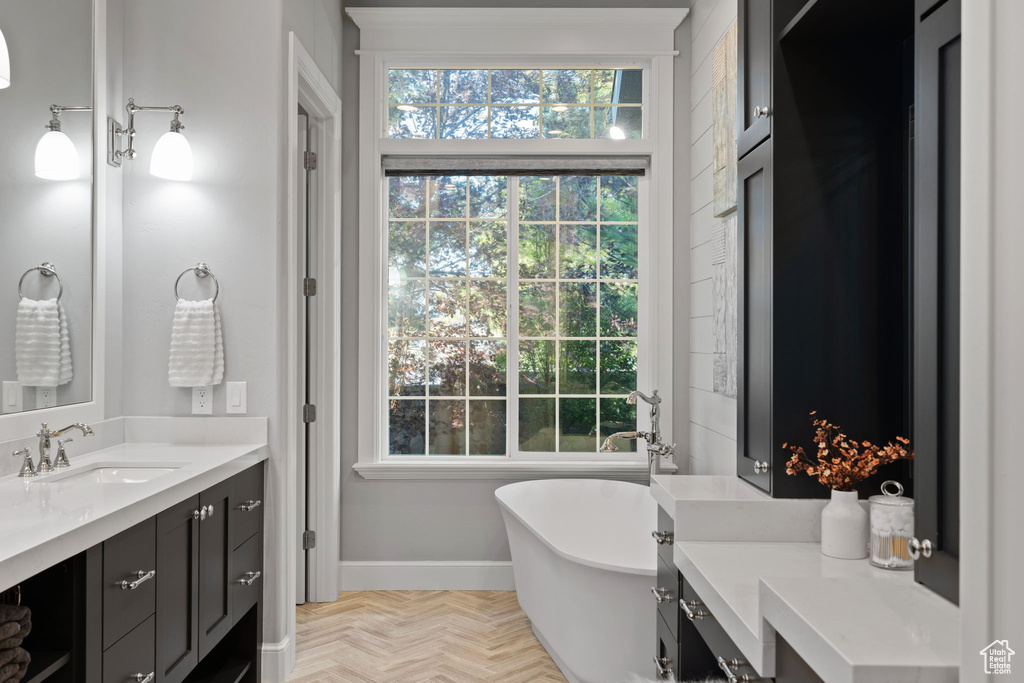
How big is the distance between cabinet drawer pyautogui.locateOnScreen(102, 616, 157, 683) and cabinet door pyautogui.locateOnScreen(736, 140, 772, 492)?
5.03 feet

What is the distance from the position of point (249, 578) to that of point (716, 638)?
1.53m

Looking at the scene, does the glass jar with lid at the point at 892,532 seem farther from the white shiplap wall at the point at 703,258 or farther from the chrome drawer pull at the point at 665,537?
the white shiplap wall at the point at 703,258

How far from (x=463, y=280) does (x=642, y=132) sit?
1141mm

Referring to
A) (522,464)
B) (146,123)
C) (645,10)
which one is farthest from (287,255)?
(645,10)

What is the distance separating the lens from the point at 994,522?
0.72m

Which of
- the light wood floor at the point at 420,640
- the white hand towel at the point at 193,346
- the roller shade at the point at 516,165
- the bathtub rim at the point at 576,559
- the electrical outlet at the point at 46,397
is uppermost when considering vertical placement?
the roller shade at the point at 516,165

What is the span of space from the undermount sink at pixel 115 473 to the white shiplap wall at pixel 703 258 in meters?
1.99

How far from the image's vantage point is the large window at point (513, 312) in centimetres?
335

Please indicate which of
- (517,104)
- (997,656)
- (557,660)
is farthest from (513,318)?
(997,656)


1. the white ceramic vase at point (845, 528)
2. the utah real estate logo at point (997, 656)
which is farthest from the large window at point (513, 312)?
the utah real estate logo at point (997, 656)

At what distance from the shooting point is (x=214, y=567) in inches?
76.7

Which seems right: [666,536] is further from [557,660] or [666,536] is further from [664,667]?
[557,660]

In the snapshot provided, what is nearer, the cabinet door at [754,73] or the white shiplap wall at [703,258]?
the cabinet door at [754,73]

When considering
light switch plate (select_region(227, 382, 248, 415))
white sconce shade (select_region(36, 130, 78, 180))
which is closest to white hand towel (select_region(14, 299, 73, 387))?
white sconce shade (select_region(36, 130, 78, 180))
